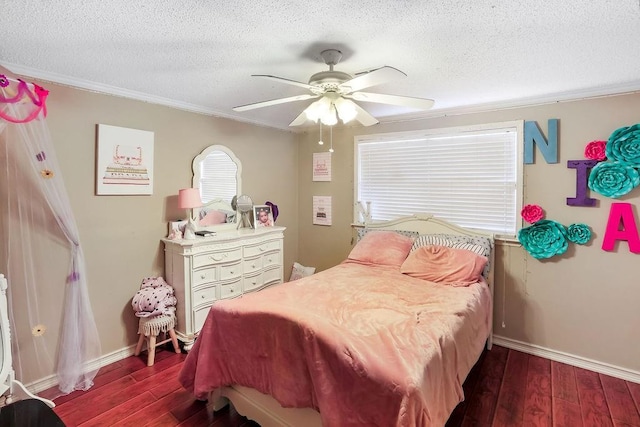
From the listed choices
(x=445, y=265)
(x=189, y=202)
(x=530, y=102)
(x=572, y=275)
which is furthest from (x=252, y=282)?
(x=530, y=102)

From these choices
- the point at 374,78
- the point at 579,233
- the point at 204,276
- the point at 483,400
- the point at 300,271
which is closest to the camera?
the point at 374,78

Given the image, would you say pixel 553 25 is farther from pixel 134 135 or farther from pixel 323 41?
pixel 134 135

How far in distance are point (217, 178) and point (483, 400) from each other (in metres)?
3.03

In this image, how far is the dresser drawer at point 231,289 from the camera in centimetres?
315

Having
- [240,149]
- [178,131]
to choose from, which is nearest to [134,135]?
[178,131]

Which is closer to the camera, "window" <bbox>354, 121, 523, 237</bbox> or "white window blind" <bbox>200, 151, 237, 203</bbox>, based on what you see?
"window" <bbox>354, 121, 523, 237</bbox>

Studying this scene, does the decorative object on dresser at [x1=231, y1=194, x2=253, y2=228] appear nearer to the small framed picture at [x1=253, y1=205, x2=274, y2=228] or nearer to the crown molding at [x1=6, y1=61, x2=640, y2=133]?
the small framed picture at [x1=253, y1=205, x2=274, y2=228]

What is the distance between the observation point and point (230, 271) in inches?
126

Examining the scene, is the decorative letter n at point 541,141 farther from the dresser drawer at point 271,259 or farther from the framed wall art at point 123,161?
the framed wall art at point 123,161

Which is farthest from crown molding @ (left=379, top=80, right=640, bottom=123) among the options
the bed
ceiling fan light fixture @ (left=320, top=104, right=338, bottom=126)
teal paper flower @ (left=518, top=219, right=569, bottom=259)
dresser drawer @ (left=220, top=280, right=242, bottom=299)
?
dresser drawer @ (left=220, top=280, right=242, bottom=299)

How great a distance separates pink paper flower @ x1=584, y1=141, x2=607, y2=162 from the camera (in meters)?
2.57

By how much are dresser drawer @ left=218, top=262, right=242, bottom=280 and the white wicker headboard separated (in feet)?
4.85

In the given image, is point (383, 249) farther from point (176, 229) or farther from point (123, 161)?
point (123, 161)

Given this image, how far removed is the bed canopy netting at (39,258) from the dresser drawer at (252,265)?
134 cm
